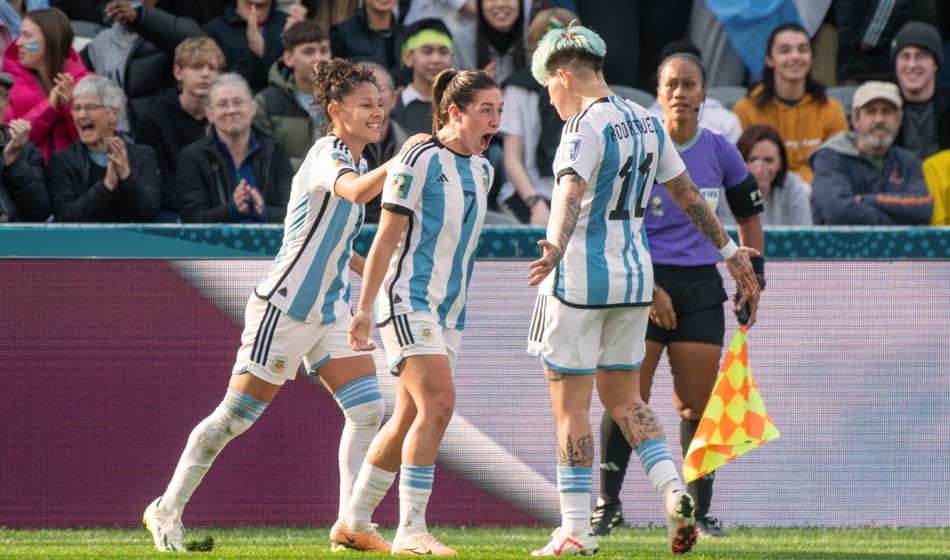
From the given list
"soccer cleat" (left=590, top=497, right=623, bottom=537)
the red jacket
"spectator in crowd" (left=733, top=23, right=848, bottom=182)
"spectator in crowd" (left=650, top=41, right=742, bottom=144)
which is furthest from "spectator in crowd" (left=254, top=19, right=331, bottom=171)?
"soccer cleat" (left=590, top=497, right=623, bottom=537)

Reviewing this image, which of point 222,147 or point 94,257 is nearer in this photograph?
point 94,257

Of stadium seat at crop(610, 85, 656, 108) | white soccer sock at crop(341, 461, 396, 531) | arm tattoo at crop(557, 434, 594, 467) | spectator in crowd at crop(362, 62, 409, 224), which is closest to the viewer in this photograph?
arm tattoo at crop(557, 434, 594, 467)

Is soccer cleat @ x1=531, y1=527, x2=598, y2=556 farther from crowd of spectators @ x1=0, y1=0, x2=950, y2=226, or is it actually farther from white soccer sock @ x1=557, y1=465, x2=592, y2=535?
crowd of spectators @ x1=0, y1=0, x2=950, y2=226

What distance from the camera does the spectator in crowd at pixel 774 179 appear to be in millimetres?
9023

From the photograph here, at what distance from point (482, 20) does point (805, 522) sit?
178 inches

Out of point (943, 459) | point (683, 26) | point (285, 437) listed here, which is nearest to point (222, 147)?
point (285, 437)

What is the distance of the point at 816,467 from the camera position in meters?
7.47

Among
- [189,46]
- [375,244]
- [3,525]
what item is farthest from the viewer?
[189,46]

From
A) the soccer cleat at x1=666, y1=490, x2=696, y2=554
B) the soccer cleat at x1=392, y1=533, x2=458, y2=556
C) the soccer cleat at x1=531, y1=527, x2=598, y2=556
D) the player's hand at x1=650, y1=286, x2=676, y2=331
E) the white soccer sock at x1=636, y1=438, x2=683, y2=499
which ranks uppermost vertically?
the player's hand at x1=650, y1=286, x2=676, y2=331

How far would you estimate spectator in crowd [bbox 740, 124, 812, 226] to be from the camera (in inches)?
355

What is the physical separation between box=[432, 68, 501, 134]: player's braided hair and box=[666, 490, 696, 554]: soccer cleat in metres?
1.76

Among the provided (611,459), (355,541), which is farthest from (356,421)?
(611,459)

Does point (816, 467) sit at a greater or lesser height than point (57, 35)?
lesser

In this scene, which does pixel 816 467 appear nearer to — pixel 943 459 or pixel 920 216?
pixel 943 459
